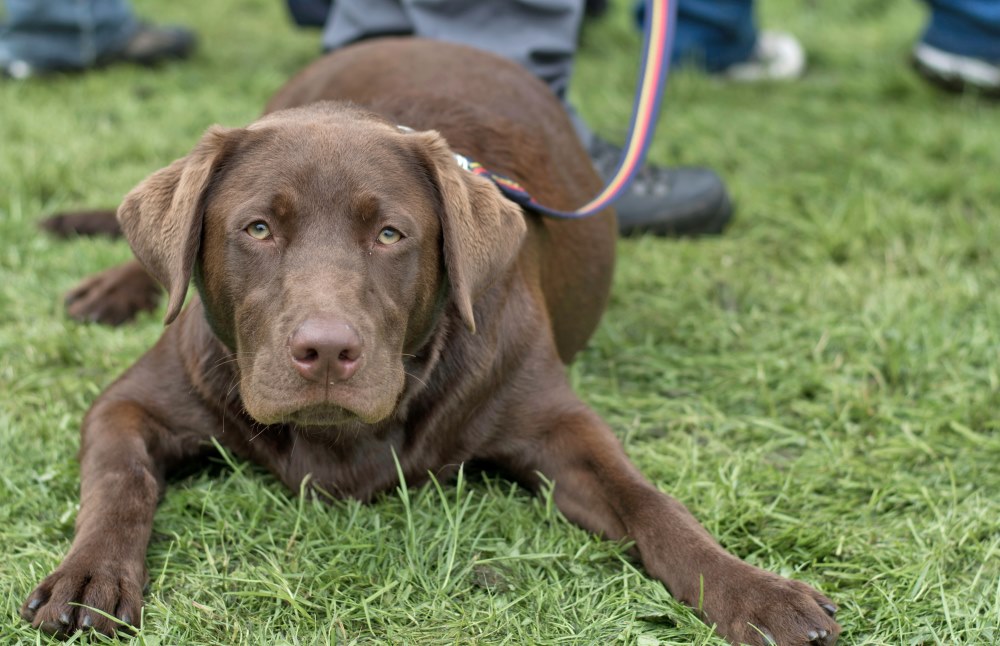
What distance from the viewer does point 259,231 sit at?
2.71 meters

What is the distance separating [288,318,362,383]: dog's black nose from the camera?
248cm

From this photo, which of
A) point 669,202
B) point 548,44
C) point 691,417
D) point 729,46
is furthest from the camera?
point 729,46

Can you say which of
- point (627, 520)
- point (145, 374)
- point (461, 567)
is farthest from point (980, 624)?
point (145, 374)

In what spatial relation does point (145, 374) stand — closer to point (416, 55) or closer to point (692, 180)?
point (416, 55)

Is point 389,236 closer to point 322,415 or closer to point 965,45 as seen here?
point 322,415

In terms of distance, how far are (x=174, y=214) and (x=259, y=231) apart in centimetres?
22

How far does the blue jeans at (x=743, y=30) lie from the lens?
21.5 ft

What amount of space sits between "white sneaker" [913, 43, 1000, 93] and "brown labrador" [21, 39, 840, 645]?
13.6ft

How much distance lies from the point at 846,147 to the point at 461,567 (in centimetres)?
390

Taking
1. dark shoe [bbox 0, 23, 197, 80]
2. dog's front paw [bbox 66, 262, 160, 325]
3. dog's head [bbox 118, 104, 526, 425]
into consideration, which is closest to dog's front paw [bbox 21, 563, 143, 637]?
dog's head [bbox 118, 104, 526, 425]

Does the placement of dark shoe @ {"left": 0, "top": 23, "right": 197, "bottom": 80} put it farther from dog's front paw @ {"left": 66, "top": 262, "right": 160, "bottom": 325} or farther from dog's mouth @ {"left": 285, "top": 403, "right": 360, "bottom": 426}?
dog's mouth @ {"left": 285, "top": 403, "right": 360, "bottom": 426}

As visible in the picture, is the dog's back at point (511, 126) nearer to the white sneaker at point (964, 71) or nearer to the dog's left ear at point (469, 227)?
the dog's left ear at point (469, 227)

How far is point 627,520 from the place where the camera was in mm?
2865

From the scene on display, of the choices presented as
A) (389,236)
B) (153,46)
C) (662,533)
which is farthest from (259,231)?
(153,46)
